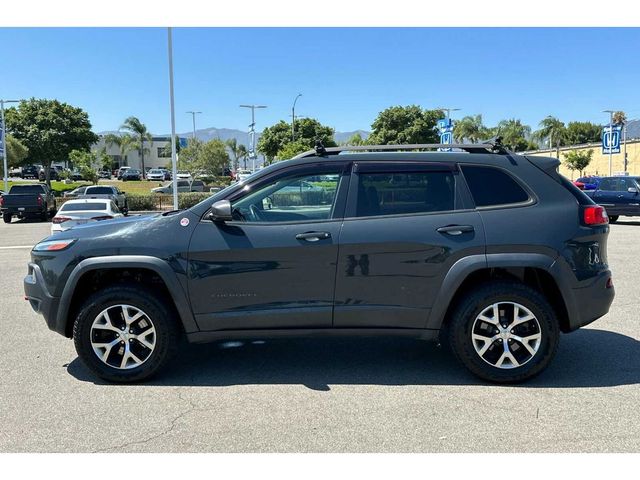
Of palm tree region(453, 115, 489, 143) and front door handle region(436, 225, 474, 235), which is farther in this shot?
palm tree region(453, 115, 489, 143)

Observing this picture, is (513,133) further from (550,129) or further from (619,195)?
(619,195)

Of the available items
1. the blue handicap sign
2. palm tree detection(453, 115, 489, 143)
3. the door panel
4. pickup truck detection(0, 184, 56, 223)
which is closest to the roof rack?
the door panel

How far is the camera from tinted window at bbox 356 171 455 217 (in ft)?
14.2

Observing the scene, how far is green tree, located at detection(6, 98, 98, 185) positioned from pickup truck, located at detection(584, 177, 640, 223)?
37.1 meters

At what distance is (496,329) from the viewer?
430cm

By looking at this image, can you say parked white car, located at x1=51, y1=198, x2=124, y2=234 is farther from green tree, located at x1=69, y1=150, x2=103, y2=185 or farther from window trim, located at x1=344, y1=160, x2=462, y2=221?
green tree, located at x1=69, y1=150, x2=103, y2=185

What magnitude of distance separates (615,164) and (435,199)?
2542 inches

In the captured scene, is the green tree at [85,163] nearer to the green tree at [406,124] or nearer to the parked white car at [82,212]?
the green tree at [406,124]

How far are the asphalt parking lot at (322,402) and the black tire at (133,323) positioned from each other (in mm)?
121

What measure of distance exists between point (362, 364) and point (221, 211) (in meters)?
1.87

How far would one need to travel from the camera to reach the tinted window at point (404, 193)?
4.34m

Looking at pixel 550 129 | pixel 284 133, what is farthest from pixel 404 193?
pixel 550 129
